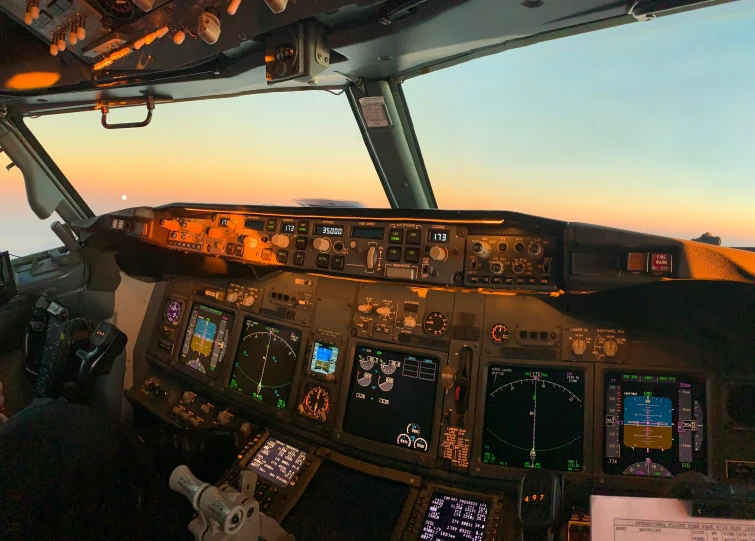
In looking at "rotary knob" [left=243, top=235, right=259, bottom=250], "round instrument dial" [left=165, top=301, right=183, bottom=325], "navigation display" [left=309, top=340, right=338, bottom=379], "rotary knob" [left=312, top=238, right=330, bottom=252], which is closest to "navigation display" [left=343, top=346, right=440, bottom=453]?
"navigation display" [left=309, top=340, right=338, bottom=379]

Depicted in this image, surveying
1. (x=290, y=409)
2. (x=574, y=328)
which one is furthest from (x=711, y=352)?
(x=290, y=409)

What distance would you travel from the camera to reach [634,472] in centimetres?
211

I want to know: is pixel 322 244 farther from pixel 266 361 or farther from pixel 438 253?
pixel 266 361

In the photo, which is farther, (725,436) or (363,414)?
(363,414)

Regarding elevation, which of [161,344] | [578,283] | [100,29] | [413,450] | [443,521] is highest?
[100,29]

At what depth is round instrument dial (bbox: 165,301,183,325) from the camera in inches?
139

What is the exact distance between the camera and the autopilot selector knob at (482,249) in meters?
2.27

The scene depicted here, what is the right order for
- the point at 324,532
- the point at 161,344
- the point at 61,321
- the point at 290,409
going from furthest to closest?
the point at 161,344 < the point at 61,321 < the point at 290,409 < the point at 324,532

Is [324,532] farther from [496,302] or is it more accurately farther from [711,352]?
[711,352]

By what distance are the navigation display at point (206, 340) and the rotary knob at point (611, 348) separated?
212 cm

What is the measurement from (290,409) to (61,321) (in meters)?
1.61

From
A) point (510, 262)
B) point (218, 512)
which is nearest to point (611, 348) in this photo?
point (510, 262)

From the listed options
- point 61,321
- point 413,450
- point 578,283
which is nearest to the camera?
point 578,283

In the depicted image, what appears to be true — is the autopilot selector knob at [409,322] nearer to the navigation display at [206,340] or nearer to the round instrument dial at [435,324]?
the round instrument dial at [435,324]
